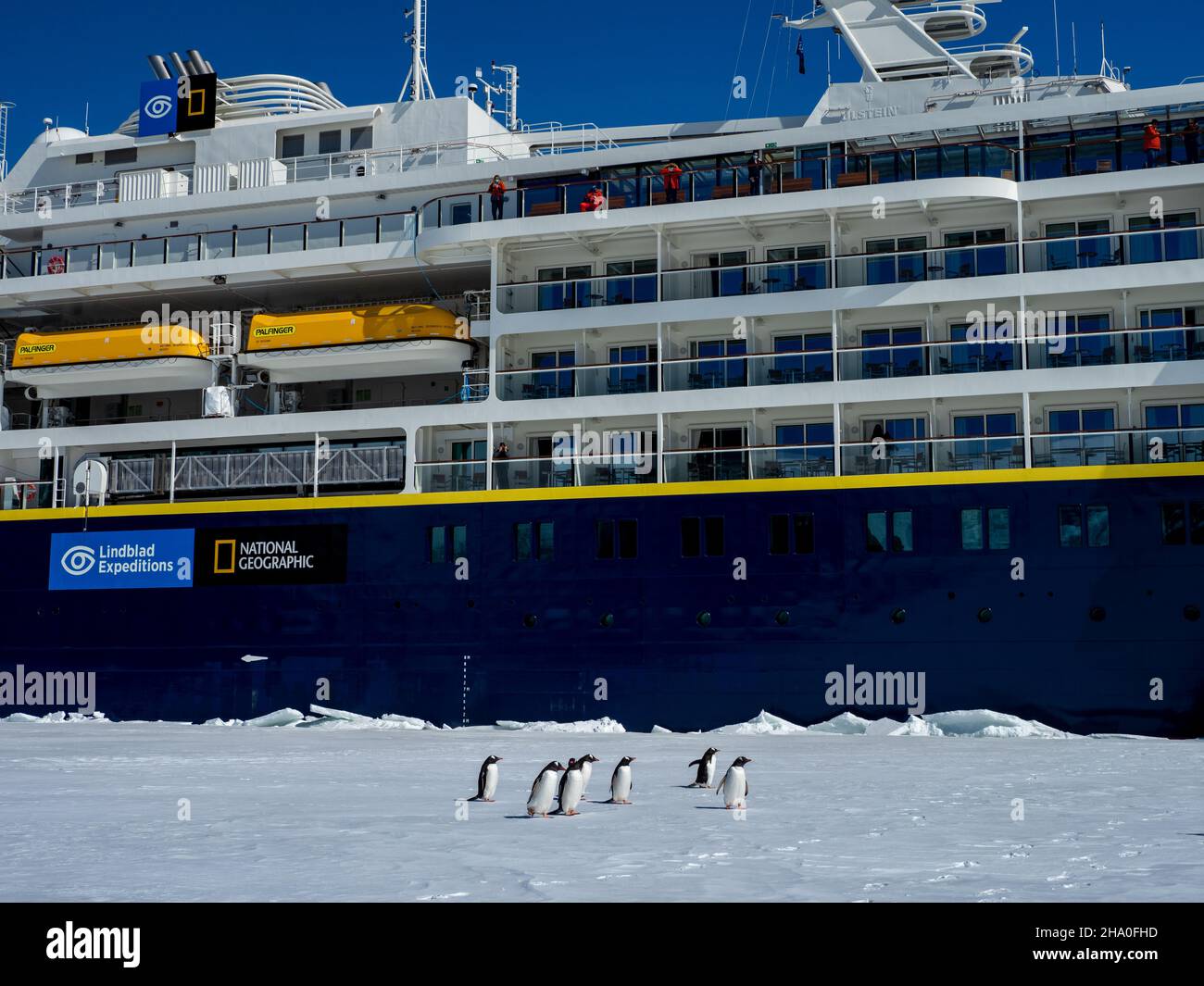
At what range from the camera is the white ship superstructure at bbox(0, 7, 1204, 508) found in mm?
24922

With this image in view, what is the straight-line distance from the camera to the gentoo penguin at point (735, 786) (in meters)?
13.1

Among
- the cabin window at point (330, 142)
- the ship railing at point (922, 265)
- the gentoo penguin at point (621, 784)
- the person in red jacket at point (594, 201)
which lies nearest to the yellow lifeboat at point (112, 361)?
the cabin window at point (330, 142)

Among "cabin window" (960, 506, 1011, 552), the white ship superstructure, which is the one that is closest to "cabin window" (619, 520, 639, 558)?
the white ship superstructure

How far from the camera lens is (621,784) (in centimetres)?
1388

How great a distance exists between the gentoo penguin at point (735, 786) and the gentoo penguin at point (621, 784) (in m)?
1.02

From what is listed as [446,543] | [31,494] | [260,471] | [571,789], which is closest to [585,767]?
[571,789]

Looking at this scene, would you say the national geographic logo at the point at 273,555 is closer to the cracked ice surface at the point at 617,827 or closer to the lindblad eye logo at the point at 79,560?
the lindblad eye logo at the point at 79,560

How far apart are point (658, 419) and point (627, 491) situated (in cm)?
170

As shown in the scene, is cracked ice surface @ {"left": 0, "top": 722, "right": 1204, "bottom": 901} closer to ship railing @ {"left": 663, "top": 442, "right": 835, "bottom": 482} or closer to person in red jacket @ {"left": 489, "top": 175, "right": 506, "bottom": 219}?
ship railing @ {"left": 663, "top": 442, "right": 835, "bottom": 482}

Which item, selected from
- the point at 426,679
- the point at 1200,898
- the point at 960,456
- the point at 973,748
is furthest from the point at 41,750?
the point at 1200,898

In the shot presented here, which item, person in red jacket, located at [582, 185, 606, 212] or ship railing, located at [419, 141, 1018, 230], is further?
person in red jacket, located at [582, 185, 606, 212]

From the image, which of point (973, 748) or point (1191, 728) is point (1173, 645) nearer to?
point (1191, 728)

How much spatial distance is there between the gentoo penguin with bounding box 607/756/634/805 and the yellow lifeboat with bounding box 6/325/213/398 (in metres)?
19.3
